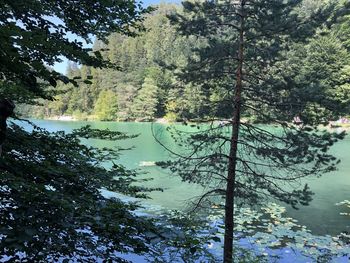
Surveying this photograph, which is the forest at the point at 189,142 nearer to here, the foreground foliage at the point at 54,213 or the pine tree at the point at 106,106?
the foreground foliage at the point at 54,213

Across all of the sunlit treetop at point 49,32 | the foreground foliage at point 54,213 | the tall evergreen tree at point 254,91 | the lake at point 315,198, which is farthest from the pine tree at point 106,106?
the foreground foliage at point 54,213

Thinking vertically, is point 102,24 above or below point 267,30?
below

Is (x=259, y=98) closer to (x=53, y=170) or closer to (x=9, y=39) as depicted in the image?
(x=53, y=170)

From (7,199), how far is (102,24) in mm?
2829

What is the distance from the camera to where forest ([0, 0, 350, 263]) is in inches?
99.3

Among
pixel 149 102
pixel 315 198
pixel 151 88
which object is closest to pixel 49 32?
pixel 315 198

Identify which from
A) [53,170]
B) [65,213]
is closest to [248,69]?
[53,170]

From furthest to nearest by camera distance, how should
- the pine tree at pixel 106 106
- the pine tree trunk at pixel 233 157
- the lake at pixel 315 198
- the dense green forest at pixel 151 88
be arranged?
the pine tree at pixel 106 106 < the lake at pixel 315 198 < the dense green forest at pixel 151 88 < the pine tree trunk at pixel 233 157

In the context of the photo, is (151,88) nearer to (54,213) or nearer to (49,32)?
(49,32)

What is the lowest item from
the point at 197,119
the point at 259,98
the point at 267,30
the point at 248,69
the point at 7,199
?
the point at 7,199

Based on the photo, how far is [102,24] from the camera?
4660 millimetres

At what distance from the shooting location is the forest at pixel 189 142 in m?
2.52

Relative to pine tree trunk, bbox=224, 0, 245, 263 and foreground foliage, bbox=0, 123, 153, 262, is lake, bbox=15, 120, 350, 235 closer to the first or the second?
pine tree trunk, bbox=224, 0, 245, 263

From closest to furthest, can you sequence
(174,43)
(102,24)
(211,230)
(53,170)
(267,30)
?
1. (211,230)
2. (53,170)
3. (102,24)
4. (267,30)
5. (174,43)
